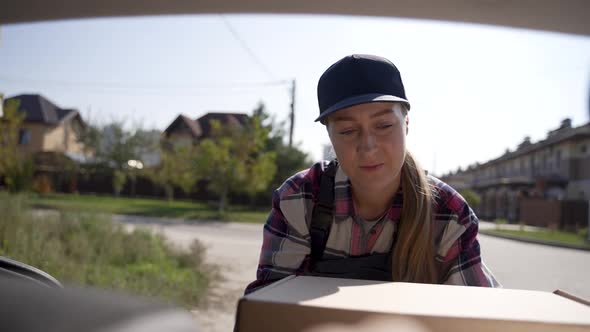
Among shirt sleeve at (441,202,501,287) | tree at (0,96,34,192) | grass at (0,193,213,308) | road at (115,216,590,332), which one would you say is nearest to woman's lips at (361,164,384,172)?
shirt sleeve at (441,202,501,287)

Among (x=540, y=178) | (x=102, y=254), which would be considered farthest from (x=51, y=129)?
(x=540, y=178)

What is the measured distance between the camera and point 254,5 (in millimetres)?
4066

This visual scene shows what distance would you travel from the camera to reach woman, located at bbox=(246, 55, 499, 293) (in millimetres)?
1121

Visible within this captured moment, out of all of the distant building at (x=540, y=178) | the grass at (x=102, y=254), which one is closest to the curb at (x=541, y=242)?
the distant building at (x=540, y=178)

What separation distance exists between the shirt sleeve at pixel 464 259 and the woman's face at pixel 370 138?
28cm

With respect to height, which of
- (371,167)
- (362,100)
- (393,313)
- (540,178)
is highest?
(540,178)

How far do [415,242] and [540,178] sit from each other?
79.3 feet

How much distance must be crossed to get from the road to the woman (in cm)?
241

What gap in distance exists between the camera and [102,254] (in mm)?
5152

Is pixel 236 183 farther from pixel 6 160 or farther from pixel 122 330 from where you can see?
pixel 122 330

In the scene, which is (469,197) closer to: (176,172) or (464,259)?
(464,259)

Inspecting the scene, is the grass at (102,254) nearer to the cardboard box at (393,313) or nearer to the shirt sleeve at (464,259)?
the shirt sleeve at (464,259)

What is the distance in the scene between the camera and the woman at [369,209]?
1.12 meters

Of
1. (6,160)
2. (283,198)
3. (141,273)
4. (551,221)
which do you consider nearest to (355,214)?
(283,198)
